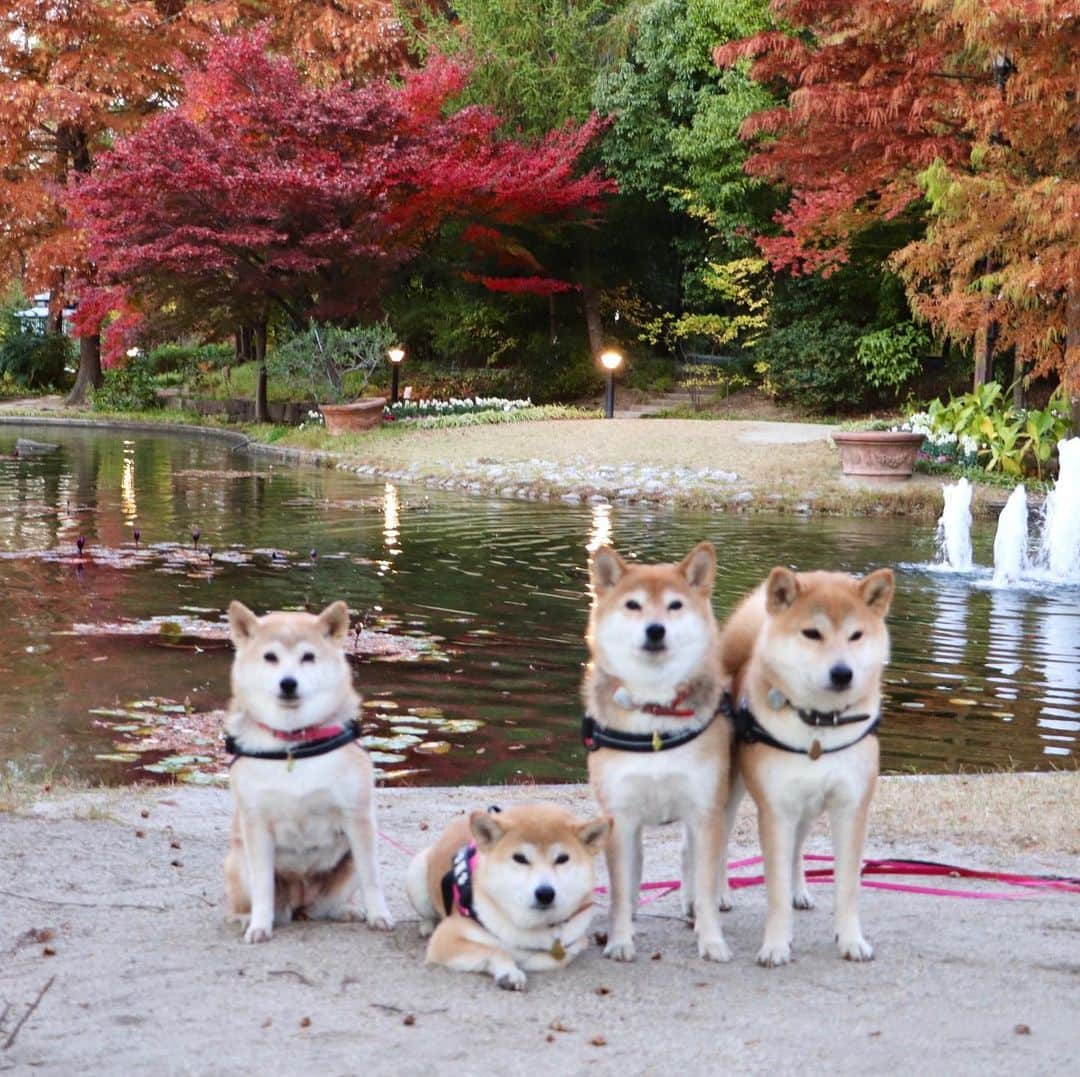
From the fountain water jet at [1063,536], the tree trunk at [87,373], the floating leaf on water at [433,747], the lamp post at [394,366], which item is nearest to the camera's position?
the floating leaf on water at [433,747]

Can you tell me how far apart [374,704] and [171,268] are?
77.5ft

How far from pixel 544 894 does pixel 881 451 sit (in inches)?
686

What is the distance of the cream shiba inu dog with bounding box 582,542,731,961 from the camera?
12.8 feet

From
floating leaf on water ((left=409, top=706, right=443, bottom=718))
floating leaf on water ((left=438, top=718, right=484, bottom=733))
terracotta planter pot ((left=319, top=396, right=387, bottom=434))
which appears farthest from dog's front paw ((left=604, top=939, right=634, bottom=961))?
terracotta planter pot ((left=319, top=396, right=387, bottom=434))

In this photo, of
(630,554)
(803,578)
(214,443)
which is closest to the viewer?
(803,578)

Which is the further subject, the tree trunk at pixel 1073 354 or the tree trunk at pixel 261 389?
the tree trunk at pixel 261 389

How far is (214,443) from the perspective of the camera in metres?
31.7

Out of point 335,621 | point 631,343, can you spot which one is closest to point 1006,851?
point 335,621

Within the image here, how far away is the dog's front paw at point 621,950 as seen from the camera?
411 cm

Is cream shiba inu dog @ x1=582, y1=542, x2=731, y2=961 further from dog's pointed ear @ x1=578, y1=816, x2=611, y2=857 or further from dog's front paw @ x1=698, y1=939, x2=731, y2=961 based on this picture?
dog's pointed ear @ x1=578, y1=816, x2=611, y2=857

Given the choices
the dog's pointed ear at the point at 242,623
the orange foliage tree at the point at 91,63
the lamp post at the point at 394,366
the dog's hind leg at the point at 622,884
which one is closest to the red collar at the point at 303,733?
the dog's pointed ear at the point at 242,623

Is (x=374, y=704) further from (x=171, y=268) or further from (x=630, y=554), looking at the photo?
(x=171, y=268)

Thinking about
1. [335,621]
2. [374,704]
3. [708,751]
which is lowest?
[374,704]

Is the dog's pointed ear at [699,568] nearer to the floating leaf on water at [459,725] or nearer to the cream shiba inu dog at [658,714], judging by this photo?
the cream shiba inu dog at [658,714]
